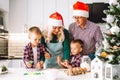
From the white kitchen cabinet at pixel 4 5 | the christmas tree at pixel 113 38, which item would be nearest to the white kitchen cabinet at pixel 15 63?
the white kitchen cabinet at pixel 4 5

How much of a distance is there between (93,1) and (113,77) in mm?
3209

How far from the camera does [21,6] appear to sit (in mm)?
4863

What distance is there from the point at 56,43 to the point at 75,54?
23 cm

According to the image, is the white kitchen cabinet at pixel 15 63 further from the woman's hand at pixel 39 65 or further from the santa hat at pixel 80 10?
the woman's hand at pixel 39 65

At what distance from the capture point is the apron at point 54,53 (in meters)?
2.69

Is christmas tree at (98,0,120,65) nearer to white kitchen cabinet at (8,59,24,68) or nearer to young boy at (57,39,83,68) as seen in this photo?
young boy at (57,39,83,68)

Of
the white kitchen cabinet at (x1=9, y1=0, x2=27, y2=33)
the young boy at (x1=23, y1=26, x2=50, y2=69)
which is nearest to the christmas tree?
the young boy at (x1=23, y1=26, x2=50, y2=69)

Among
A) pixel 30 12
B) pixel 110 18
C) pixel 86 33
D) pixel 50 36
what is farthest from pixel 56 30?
pixel 30 12

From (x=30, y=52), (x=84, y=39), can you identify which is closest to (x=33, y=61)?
(x=30, y=52)

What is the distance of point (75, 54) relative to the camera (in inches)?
104

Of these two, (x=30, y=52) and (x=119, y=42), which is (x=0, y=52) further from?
(x=119, y=42)

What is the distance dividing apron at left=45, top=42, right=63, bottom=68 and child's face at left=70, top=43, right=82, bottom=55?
0.12m

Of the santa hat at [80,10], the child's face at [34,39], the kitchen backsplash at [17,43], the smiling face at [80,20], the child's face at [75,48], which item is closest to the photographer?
the child's face at [34,39]

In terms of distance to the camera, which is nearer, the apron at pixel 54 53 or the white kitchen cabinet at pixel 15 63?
the apron at pixel 54 53
